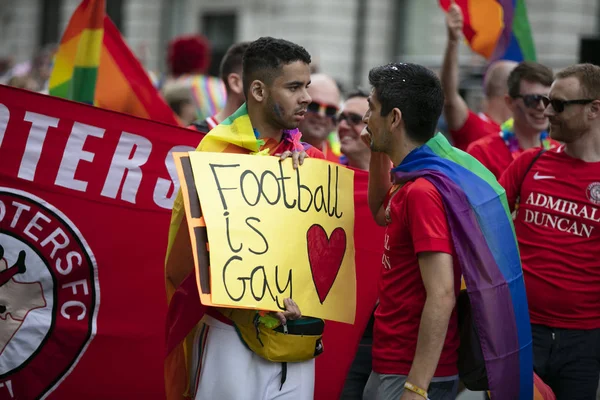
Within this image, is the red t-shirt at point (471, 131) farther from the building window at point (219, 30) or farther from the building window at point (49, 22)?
the building window at point (49, 22)

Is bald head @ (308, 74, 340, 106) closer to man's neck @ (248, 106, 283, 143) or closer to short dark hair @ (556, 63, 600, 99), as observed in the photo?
short dark hair @ (556, 63, 600, 99)

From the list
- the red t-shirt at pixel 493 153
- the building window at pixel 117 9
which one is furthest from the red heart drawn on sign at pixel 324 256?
the building window at pixel 117 9

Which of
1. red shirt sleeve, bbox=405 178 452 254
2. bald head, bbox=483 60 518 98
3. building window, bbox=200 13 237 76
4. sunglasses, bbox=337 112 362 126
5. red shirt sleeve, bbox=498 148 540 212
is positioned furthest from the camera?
building window, bbox=200 13 237 76

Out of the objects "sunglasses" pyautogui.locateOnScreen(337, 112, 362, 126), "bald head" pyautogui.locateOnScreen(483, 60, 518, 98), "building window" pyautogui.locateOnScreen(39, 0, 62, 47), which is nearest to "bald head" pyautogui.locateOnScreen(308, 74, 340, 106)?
"sunglasses" pyautogui.locateOnScreen(337, 112, 362, 126)

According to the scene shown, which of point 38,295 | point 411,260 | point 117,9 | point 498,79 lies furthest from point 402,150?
point 117,9

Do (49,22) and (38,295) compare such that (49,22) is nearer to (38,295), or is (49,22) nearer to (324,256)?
(38,295)

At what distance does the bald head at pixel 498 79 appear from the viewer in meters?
6.66

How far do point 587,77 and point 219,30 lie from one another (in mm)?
22587

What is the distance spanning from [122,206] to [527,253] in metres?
1.97

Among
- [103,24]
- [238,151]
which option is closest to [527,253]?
[238,151]

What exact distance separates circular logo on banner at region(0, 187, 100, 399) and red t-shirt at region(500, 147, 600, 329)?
213 cm

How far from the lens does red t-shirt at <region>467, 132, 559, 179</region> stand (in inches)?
217

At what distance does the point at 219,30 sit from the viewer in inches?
1046

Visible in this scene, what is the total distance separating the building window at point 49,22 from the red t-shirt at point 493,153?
28221mm
